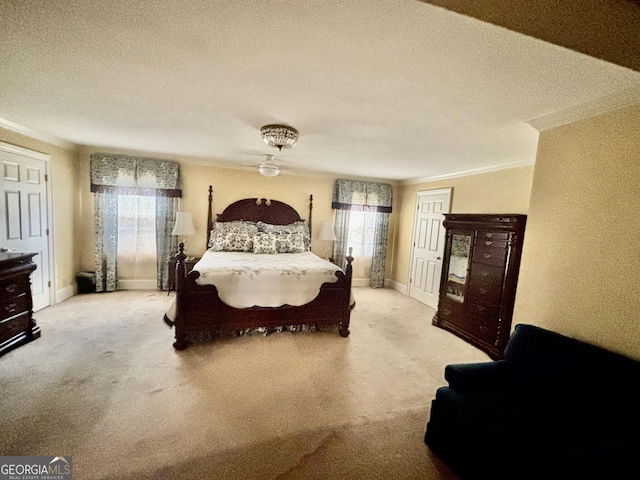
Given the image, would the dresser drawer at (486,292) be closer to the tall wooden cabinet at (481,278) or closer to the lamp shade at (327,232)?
the tall wooden cabinet at (481,278)

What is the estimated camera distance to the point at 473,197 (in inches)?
152

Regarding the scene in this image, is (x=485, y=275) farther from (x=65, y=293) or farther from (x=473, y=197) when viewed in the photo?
(x=65, y=293)

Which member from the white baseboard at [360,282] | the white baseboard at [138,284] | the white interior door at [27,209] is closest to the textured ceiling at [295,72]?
the white interior door at [27,209]

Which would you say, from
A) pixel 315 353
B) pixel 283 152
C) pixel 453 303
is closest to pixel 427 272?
pixel 453 303

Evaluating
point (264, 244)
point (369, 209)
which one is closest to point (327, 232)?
point (369, 209)

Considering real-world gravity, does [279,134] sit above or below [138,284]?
above

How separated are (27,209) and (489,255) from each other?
5294mm

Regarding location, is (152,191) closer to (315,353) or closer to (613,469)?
(315,353)

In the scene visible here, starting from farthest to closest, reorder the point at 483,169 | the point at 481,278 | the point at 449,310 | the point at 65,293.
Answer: the point at 65,293, the point at 483,169, the point at 449,310, the point at 481,278

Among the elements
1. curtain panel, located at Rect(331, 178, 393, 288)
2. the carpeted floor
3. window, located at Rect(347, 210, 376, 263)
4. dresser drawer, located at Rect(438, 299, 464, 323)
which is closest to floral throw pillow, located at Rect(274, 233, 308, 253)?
curtain panel, located at Rect(331, 178, 393, 288)

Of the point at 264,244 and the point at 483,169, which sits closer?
the point at 483,169

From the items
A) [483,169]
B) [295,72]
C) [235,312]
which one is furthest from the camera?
[483,169]

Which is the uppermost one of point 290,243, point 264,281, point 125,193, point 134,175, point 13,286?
point 134,175

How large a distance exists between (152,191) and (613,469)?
17.1ft
